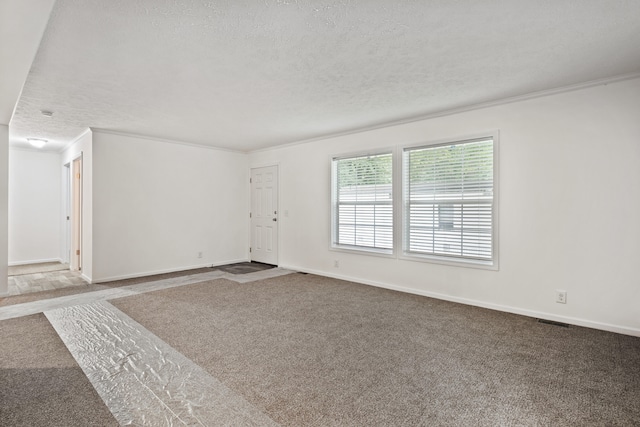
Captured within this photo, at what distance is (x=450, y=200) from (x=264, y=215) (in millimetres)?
3805

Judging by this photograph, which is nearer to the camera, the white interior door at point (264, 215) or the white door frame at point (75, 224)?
the white door frame at point (75, 224)

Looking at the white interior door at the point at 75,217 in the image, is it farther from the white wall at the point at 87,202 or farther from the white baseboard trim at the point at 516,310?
the white baseboard trim at the point at 516,310

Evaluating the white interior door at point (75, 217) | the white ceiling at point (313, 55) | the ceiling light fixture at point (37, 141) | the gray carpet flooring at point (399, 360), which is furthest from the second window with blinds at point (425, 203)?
the ceiling light fixture at point (37, 141)

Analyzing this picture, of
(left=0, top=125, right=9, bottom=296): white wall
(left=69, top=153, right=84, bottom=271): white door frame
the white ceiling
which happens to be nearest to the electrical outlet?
the white ceiling

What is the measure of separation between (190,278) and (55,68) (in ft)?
11.3

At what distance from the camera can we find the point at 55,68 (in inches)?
112

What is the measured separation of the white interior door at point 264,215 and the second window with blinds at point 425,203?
1498mm

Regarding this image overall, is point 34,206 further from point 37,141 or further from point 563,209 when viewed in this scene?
point 563,209

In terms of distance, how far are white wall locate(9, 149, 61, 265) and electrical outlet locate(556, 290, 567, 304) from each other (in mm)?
8808

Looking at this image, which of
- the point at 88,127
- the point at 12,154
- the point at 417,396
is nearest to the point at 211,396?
the point at 417,396

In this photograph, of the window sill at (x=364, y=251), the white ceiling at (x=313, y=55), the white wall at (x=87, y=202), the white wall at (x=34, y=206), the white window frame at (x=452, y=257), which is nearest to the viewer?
the white ceiling at (x=313, y=55)

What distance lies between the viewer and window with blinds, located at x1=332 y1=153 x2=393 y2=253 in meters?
4.84

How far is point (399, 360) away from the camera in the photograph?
256 centimetres

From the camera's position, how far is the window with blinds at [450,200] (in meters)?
3.91
